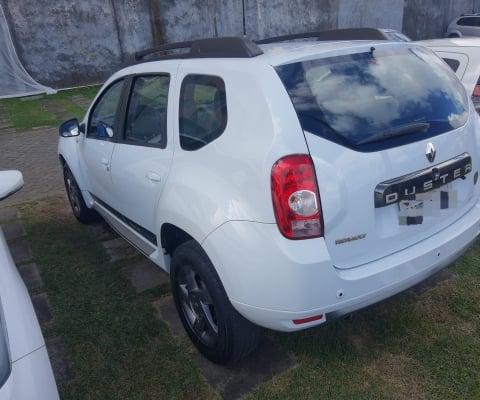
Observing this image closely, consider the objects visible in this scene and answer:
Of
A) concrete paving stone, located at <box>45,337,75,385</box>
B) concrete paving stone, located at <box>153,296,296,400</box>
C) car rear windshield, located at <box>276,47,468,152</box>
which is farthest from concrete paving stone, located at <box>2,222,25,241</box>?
car rear windshield, located at <box>276,47,468,152</box>

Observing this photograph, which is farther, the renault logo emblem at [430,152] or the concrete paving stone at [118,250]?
the concrete paving stone at [118,250]

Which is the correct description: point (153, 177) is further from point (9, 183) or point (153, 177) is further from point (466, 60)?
point (466, 60)

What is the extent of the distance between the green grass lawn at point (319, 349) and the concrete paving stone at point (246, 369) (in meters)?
0.05

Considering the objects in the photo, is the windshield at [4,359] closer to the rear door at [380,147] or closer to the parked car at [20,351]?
the parked car at [20,351]

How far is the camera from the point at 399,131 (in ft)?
7.25

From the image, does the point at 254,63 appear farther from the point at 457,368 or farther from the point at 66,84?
the point at 66,84

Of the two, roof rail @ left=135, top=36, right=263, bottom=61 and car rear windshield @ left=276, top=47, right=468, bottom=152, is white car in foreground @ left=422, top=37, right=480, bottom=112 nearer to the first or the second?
car rear windshield @ left=276, top=47, right=468, bottom=152

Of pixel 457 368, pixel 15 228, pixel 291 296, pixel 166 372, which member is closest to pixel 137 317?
pixel 166 372

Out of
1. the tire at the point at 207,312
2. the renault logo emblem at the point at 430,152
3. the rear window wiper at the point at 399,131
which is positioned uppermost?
the rear window wiper at the point at 399,131

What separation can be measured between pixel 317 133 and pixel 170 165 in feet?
3.13

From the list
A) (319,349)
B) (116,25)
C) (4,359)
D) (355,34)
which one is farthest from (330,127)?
(116,25)

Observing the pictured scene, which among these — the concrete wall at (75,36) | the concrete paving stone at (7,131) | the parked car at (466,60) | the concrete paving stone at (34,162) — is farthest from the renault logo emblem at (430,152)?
the concrete wall at (75,36)

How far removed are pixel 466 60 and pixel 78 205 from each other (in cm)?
427

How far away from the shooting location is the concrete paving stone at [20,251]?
4.07 meters
